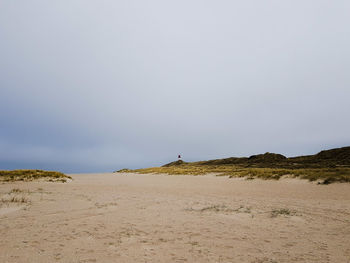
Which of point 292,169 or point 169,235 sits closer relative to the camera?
point 169,235

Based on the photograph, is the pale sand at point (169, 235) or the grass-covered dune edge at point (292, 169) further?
the grass-covered dune edge at point (292, 169)

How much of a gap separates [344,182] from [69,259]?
60.5ft

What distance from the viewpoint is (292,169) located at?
33.8m

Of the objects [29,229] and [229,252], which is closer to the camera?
[229,252]

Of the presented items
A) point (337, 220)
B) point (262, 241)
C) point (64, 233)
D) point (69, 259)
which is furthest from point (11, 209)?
point (337, 220)

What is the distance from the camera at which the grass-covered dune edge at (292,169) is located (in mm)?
18567

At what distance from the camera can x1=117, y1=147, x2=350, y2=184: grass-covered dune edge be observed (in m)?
18.6

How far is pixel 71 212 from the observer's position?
22.8ft

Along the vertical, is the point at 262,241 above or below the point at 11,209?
below

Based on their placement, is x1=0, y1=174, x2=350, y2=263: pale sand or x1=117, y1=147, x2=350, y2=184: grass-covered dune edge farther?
x1=117, y1=147, x2=350, y2=184: grass-covered dune edge

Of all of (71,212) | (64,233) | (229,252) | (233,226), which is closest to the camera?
(229,252)

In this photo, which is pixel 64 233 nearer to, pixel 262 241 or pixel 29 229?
pixel 29 229

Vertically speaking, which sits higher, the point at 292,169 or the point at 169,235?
the point at 169,235

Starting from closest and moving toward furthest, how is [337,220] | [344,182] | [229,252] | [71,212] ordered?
[229,252] → [337,220] → [71,212] → [344,182]
